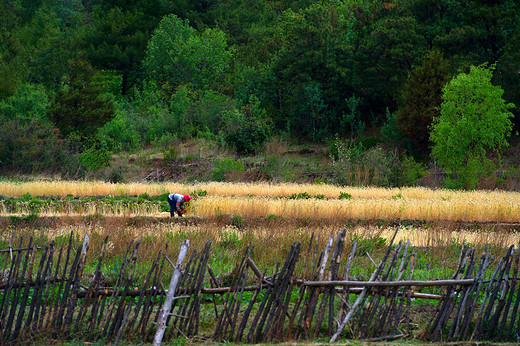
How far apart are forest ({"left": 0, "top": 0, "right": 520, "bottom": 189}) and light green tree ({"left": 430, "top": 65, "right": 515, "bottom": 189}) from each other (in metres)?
0.07

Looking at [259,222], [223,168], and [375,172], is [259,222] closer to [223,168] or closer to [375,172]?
[375,172]

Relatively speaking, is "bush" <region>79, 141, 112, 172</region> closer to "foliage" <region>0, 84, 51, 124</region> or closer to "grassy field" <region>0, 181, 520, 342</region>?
"grassy field" <region>0, 181, 520, 342</region>

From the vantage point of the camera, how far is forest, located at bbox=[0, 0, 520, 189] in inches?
1240

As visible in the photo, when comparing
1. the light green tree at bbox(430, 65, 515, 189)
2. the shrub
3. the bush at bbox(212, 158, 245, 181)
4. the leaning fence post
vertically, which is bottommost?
the bush at bbox(212, 158, 245, 181)

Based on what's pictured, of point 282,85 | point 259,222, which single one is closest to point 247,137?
point 282,85

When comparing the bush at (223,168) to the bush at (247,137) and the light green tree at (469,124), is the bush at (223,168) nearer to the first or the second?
the bush at (247,137)

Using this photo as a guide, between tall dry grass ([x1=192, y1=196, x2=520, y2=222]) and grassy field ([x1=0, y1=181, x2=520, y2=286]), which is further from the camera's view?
tall dry grass ([x1=192, y1=196, x2=520, y2=222])

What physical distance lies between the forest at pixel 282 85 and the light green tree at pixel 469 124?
0.23 ft

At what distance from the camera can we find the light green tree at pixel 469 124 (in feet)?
92.0

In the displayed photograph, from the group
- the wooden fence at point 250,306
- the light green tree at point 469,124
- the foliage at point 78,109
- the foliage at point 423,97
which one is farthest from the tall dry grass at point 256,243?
the foliage at point 78,109

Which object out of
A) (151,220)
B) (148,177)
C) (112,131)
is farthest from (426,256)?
(112,131)

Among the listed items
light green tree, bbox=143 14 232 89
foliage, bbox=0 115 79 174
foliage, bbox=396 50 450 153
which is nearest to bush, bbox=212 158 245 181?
foliage, bbox=0 115 79 174

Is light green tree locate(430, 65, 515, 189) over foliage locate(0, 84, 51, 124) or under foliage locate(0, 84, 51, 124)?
over

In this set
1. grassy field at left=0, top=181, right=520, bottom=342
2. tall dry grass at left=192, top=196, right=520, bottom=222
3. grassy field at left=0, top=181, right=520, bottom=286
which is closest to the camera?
grassy field at left=0, top=181, right=520, bottom=342
